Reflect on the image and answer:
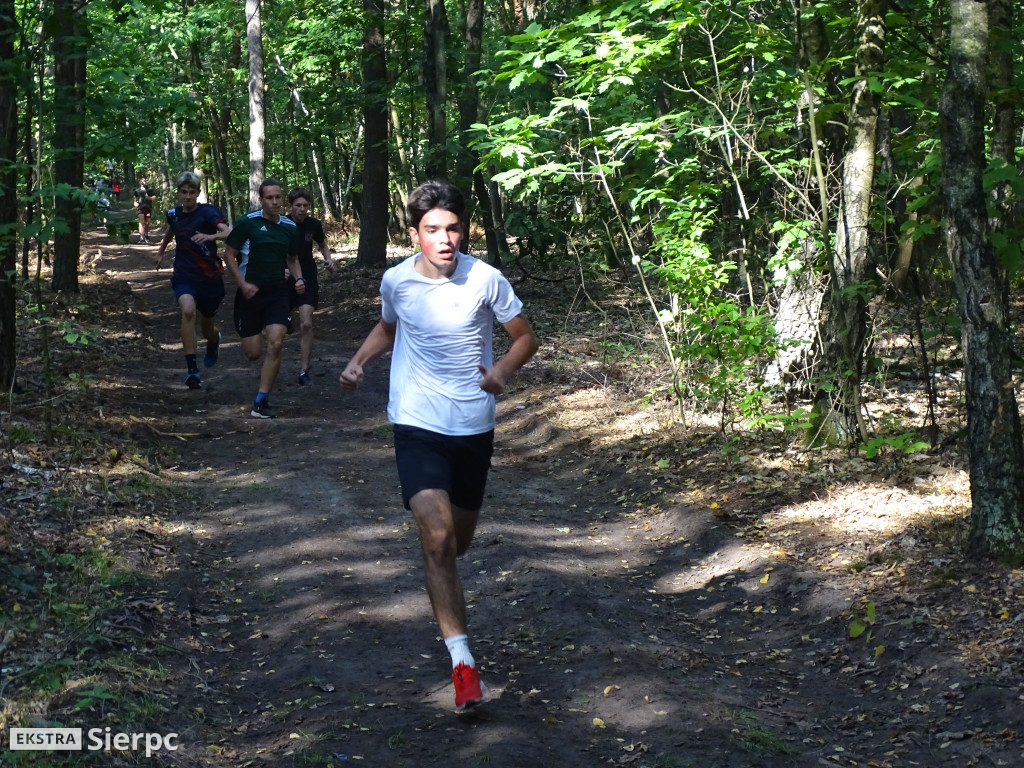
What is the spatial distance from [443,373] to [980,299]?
3.02 m

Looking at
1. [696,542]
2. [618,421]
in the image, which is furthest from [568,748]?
[618,421]

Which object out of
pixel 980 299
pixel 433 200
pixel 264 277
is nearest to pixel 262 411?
pixel 264 277

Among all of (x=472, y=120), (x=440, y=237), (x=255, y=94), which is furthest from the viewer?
(x=255, y=94)

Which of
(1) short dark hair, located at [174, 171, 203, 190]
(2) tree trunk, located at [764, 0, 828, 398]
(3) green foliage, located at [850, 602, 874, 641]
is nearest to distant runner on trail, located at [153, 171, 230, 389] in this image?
(1) short dark hair, located at [174, 171, 203, 190]

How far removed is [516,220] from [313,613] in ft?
37.2

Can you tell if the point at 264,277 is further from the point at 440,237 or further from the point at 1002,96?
the point at 1002,96

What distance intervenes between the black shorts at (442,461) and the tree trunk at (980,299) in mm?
2787

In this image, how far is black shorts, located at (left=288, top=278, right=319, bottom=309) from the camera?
11.2 m

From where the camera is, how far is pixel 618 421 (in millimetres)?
10695

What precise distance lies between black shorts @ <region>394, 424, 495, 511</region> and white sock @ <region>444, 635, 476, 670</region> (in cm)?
63

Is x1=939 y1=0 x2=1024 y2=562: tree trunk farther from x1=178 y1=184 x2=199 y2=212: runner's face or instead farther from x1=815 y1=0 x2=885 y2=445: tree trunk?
x1=178 y1=184 x2=199 y2=212: runner's face

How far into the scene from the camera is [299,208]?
1149 cm

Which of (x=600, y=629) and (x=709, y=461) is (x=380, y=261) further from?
(x=600, y=629)

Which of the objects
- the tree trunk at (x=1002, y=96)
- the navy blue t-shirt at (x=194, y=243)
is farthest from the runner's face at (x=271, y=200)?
the tree trunk at (x=1002, y=96)
